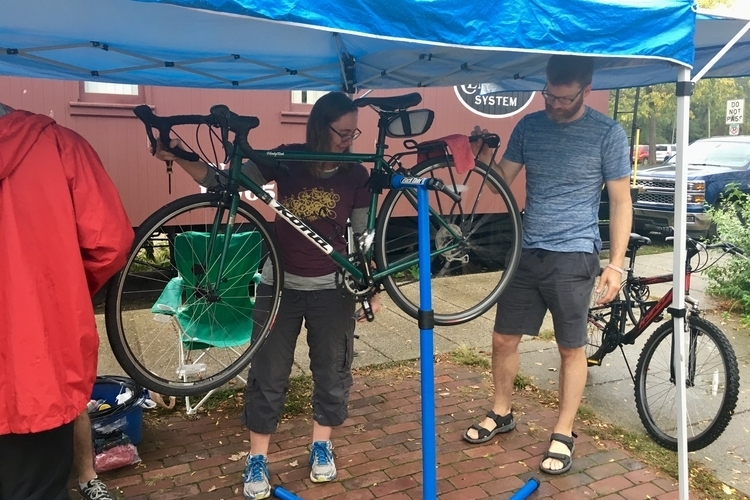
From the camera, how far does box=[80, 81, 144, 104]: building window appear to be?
18.2 feet

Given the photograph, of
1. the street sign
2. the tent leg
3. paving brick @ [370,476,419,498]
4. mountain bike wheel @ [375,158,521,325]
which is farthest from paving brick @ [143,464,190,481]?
the street sign

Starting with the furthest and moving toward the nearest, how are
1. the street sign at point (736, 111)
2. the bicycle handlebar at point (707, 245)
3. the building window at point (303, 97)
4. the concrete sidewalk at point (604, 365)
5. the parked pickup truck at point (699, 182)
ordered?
the street sign at point (736, 111)
the parked pickup truck at point (699, 182)
the building window at point (303, 97)
the bicycle handlebar at point (707, 245)
the concrete sidewalk at point (604, 365)

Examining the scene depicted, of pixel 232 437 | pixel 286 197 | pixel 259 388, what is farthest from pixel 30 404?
pixel 232 437

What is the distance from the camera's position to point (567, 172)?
2936mm

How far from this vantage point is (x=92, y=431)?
2.91 metres

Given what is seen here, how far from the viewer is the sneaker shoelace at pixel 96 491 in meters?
2.65

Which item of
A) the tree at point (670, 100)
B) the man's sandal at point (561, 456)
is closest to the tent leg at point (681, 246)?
the man's sandal at point (561, 456)

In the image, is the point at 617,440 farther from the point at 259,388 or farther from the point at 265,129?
the point at 265,129

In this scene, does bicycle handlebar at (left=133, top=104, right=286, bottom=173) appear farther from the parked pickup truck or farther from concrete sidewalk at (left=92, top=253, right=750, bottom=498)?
the parked pickup truck

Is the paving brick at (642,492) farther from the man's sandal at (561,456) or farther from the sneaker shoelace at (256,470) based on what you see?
the sneaker shoelace at (256,470)

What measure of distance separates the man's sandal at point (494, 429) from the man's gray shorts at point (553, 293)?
1.85 feet

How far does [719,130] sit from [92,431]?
53113 mm

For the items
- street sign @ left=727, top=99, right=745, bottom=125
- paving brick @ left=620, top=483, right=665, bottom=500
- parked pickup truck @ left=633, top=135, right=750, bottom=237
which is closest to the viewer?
paving brick @ left=620, top=483, right=665, bottom=500

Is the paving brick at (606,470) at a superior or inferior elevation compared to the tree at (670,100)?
inferior
